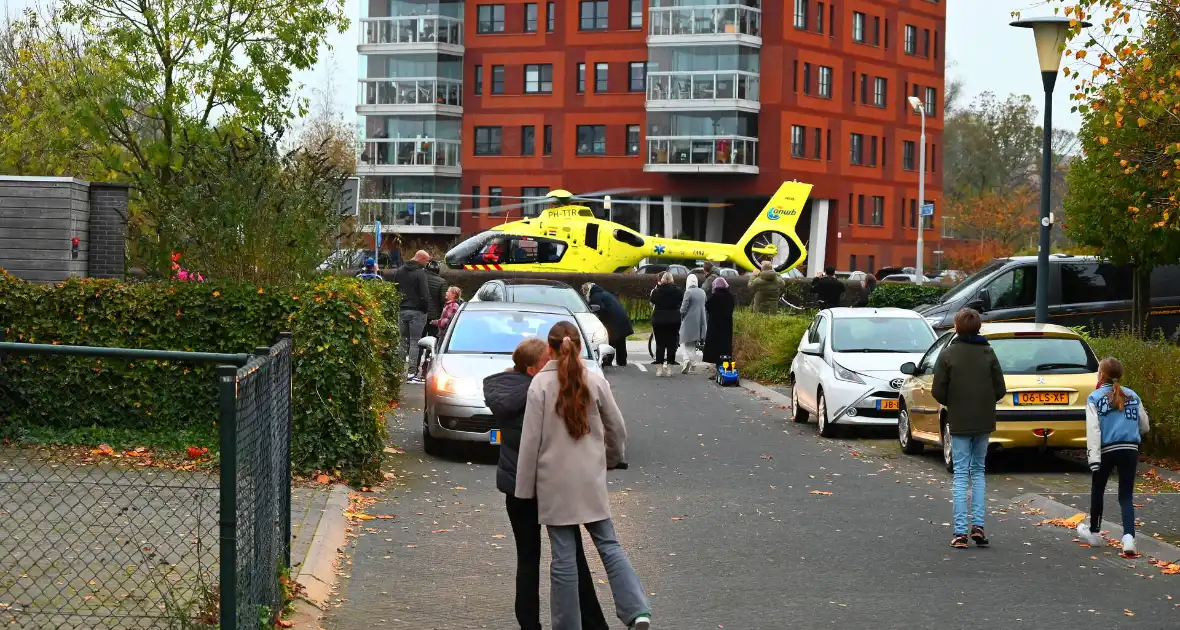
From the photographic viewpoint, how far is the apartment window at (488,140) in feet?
243

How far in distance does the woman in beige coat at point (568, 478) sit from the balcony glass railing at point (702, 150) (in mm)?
61668

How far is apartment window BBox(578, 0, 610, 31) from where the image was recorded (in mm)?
72312

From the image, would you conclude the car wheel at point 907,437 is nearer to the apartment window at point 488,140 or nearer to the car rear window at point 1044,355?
the car rear window at point 1044,355

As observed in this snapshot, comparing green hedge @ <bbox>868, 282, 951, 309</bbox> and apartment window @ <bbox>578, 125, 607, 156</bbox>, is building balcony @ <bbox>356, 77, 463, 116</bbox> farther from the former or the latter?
green hedge @ <bbox>868, 282, 951, 309</bbox>

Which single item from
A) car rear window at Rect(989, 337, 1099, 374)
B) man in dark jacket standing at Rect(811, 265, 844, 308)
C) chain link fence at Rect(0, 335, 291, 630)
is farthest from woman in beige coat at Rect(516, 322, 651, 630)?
man in dark jacket standing at Rect(811, 265, 844, 308)

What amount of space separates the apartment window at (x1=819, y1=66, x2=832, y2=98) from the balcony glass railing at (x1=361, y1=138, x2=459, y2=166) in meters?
17.9

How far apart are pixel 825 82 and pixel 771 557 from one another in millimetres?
62837

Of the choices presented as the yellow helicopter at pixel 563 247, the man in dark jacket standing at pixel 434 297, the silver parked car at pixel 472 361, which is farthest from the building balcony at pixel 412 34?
the silver parked car at pixel 472 361

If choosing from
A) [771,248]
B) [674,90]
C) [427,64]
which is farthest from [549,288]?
[427,64]

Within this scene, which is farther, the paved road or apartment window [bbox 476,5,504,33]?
apartment window [bbox 476,5,504,33]

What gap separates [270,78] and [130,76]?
8.00 ft

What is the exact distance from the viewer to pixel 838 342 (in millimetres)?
18750

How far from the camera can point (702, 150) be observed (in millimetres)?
69250

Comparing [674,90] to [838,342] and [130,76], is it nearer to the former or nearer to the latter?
[130,76]
